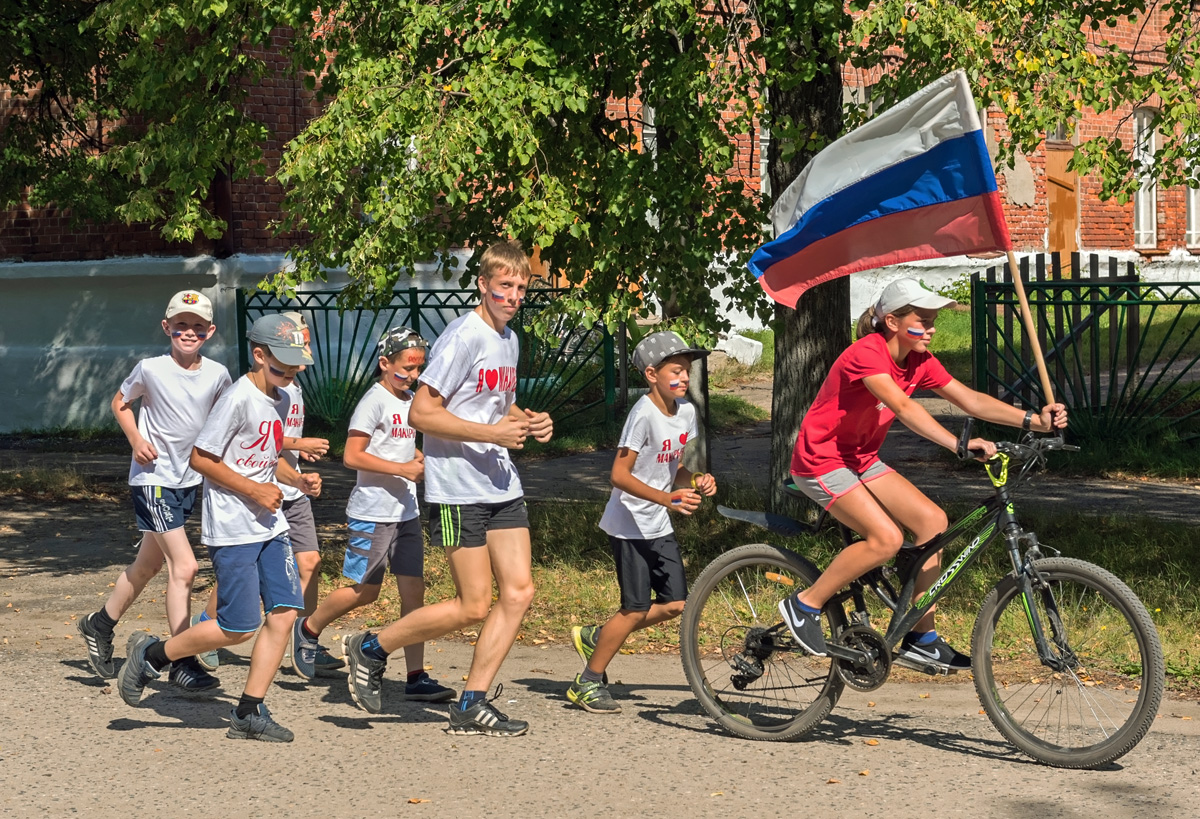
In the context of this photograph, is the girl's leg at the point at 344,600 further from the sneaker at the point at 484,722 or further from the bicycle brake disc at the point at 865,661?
the bicycle brake disc at the point at 865,661

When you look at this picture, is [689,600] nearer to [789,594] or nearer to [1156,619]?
[789,594]

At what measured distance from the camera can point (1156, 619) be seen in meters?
7.29

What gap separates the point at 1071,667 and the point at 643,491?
1.78 metres

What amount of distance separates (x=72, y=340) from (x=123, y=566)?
869 centimetres

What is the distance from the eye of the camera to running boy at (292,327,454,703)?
21.6ft

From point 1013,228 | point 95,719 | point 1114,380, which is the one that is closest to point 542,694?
point 95,719

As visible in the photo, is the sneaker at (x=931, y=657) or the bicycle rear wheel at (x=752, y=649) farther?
the bicycle rear wheel at (x=752, y=649)

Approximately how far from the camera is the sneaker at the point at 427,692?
651 cm

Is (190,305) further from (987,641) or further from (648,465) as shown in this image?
(987,641)

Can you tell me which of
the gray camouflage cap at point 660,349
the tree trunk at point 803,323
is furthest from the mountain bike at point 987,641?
the tree trunk at point 803,323

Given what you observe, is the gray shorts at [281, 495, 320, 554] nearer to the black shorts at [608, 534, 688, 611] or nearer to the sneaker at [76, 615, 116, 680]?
the sneaker at [76, 615, 116, 680]

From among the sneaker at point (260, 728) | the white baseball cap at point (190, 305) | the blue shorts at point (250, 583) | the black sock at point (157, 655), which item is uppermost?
the white baseball cap at point (190, 305)

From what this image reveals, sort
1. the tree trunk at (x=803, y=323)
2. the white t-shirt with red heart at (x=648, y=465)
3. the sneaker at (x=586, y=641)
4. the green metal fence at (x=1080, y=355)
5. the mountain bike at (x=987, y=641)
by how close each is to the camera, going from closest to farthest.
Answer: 1. the mountain bike at (x=987, y=641)
2. the white t-shirt with red heart at (x=648, y=465)
3. the sneaker at (x=586, y=641)
4. the tree trunk at (x=803, y=323)
5. the green metal fence at (x=1080, y=355)

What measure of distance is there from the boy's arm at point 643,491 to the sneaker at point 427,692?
1.26m
